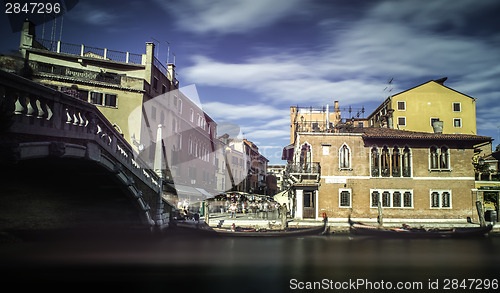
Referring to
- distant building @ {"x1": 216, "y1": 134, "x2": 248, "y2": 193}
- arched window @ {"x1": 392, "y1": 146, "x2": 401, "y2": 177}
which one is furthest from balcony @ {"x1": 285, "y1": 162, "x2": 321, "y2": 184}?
distant building @ {"x1": 216, "y1": 134, "x2": 248, "y2": 193}

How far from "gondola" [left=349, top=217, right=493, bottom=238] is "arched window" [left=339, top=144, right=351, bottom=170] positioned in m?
4.30

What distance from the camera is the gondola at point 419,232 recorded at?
18.0 m

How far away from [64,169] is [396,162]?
18656 millimetres

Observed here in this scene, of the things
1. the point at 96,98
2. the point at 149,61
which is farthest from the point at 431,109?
the point at 96,98

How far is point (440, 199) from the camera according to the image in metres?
21.3

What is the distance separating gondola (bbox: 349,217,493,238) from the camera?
58.9 feet

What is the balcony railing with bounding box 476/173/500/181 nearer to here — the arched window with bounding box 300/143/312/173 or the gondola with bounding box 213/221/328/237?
the arched window with bounding box 300/143/312/173

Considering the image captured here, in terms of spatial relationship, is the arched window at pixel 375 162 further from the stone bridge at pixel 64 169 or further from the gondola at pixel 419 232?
the stone bridge at pixel 64 169

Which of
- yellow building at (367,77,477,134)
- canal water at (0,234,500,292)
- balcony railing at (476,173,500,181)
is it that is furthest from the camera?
yellow building at (367,77,477,134)

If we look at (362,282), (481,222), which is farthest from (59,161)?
(481,222)

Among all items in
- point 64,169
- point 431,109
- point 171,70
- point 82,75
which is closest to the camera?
point 64,169

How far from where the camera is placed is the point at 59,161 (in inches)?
329

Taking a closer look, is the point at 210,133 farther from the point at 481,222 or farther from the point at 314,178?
the point at 481,222

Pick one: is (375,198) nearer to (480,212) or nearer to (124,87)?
(480,212)
